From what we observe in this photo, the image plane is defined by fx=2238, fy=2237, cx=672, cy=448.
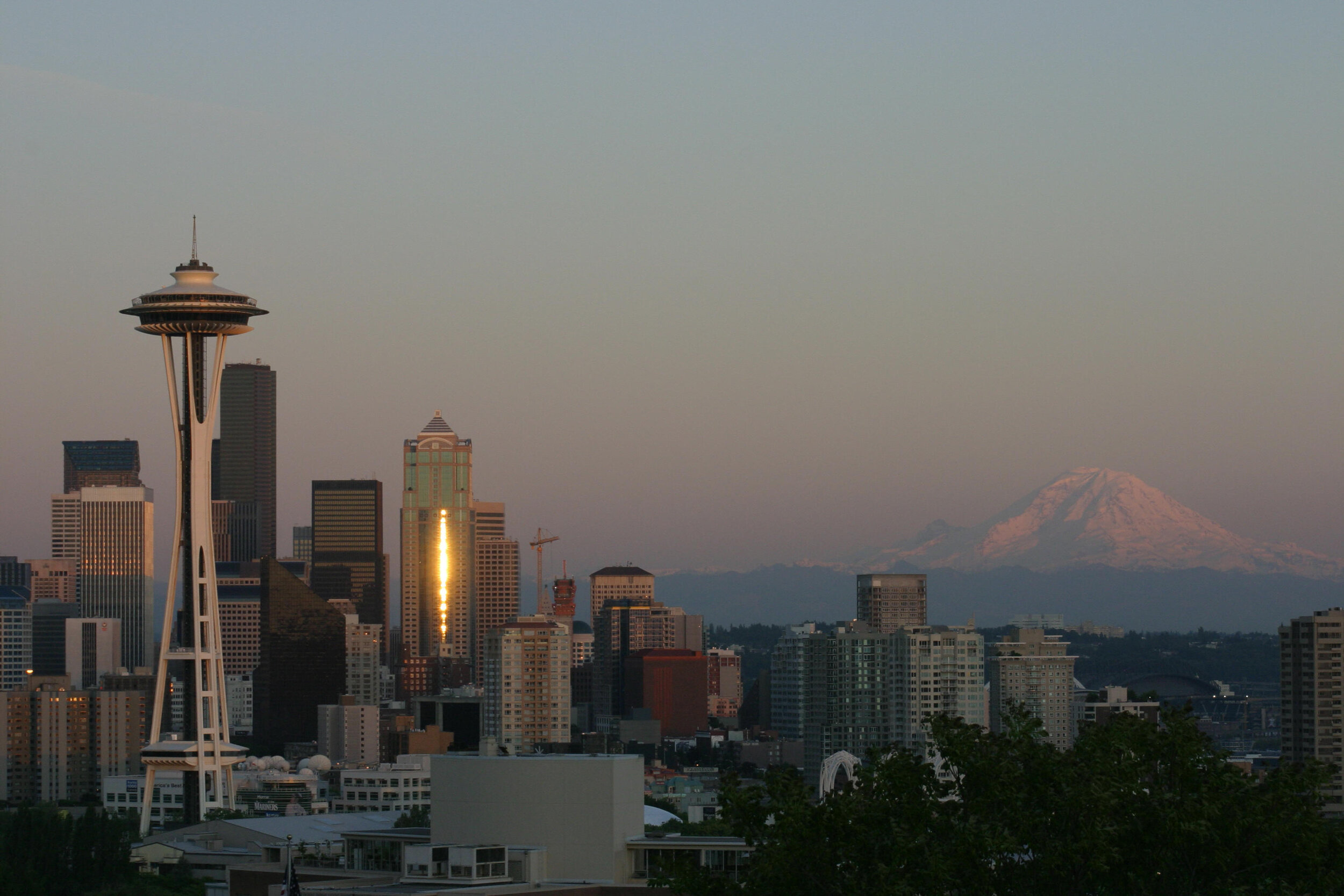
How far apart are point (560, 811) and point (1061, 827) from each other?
24.4 metres

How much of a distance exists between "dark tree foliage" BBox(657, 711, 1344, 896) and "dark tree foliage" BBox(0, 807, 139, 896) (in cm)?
9103

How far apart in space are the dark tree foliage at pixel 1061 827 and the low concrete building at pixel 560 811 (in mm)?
17784

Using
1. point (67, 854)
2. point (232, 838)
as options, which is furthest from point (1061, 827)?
point (232, 838)

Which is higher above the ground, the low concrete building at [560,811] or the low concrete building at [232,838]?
the low concrete building at [560,811]

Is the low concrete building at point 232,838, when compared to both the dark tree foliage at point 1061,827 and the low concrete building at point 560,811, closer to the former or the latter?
the low concrete building at point 560,811

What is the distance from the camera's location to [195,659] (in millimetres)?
189625

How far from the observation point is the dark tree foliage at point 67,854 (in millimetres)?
136875

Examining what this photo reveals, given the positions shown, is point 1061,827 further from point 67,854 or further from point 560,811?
point 67,854

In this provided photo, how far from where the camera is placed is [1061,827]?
167 ft

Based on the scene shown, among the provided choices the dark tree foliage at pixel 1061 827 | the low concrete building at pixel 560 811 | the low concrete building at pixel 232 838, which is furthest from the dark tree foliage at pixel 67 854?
the dark tree foliage at pixel 1061 827

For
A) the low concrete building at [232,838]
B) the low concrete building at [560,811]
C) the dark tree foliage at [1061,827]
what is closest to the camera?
the dark tree foliage at [1061,827]

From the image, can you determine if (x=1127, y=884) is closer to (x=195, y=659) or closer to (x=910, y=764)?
(x=910, y=764)

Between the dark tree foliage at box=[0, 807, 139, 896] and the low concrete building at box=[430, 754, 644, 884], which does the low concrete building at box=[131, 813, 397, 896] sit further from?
the low concrete building at box=[430, 754, 644, 884]

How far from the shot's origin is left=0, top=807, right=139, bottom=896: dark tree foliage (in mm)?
136875
